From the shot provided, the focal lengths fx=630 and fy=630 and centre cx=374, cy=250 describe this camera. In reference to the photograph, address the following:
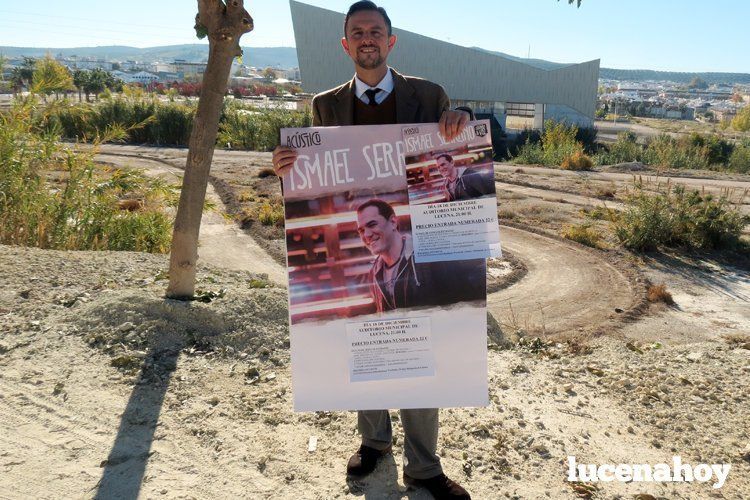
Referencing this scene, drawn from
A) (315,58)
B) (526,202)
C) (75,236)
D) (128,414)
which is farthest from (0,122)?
(315,58)

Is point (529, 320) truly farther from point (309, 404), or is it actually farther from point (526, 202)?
point (526, 202)

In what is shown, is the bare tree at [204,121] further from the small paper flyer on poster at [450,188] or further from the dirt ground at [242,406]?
the small paper flyer on poster at [450,188]

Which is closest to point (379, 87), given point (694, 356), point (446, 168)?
point (446, 168)

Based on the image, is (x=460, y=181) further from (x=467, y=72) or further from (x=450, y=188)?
(x=467, y=72)

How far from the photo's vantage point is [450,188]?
2646mm

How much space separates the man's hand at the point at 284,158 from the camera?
2.64 metres

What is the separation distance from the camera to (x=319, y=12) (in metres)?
39.7

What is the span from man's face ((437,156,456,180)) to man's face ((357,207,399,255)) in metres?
0.28

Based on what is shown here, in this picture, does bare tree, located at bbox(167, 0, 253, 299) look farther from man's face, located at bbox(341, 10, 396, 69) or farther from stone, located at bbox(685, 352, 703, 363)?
stone, located at bbox(685, 352, 703, 363)

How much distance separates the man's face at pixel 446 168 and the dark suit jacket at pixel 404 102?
0.84 feet

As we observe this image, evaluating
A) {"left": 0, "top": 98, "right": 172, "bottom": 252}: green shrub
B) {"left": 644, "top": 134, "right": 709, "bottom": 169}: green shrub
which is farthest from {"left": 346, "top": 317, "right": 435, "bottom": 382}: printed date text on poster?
{"left": 644, "top": 134, "right": 709, "bottom": 169}: green shrub

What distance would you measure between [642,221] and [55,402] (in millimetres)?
9614

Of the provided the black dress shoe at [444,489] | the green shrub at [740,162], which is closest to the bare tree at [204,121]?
the black dress shoe at [444,489]

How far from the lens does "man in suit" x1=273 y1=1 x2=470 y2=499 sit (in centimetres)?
265
